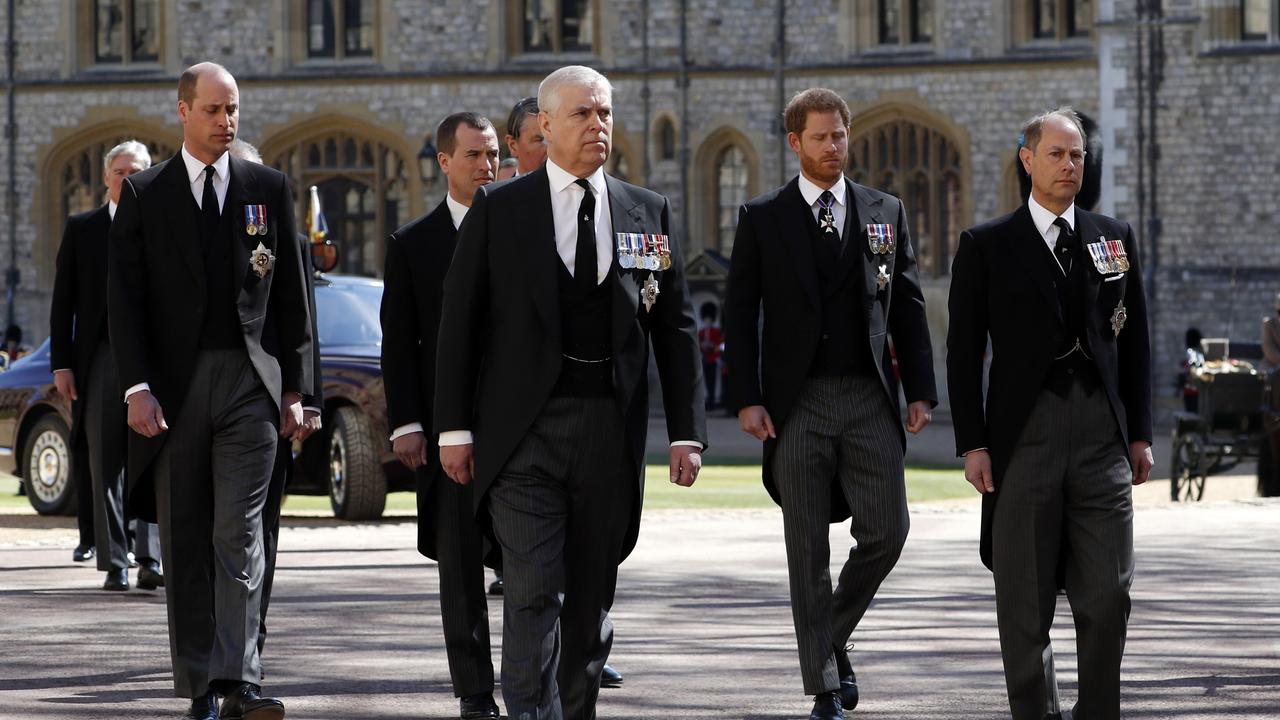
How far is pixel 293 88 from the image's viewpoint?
34.8m

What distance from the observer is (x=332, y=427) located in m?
13.6

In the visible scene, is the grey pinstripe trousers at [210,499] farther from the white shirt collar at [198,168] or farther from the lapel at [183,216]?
the white shirt collar at [198,168]

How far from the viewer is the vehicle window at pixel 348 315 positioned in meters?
14.1

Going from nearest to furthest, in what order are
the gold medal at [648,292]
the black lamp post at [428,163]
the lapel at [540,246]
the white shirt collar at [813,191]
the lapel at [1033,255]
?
1. the lapel at [540,246]
2. the gold medal at [648,292]
3. the lapel at [1033,255]
4. the white shirt collar at [813,191]
5. the black lamp post at [428,163]

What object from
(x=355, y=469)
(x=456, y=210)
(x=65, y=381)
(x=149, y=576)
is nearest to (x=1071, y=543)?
(x=456, y=210)

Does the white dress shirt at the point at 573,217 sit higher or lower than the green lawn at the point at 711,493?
higher

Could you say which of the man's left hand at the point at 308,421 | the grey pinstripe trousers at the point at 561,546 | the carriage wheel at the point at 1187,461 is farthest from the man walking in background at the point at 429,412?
the carriage wheel at the point at 1187,461

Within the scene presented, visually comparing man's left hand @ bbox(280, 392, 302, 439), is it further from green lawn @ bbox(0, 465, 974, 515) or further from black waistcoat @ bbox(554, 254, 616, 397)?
green lawn @ bbox(0, 465, 974, 515)

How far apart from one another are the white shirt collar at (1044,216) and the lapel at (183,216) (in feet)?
7.49

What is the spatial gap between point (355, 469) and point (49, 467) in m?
2.22

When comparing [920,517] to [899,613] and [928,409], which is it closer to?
[899,613]

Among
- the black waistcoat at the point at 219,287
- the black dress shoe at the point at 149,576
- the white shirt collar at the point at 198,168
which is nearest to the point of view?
the black waistcoat at the point at 219,287

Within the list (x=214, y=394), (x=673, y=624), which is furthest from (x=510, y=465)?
(x=673, y=624)

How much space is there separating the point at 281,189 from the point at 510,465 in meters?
1.54
